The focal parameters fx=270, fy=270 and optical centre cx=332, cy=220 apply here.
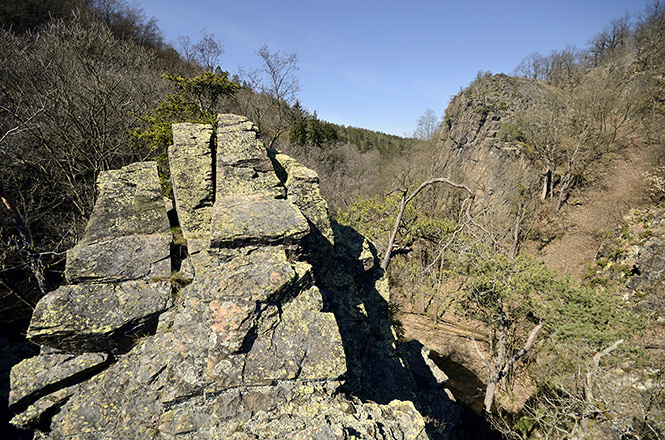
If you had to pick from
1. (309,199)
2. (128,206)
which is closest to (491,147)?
(309,199)

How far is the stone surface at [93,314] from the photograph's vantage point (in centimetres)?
393

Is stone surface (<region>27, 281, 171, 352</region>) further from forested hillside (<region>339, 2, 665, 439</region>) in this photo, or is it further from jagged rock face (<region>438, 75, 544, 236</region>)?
jagged rock face (<region>438, 75, 544, 236</region>)

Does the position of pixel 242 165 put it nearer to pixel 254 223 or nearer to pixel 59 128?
pixel 254 223

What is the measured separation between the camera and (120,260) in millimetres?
4770

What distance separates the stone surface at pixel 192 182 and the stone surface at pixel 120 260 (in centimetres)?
61

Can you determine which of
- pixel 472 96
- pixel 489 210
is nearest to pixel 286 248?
pixel 489 210

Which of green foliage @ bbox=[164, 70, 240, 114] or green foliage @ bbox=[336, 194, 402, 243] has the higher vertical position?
green foliage @ bbox=[164, 70, 240, 114]

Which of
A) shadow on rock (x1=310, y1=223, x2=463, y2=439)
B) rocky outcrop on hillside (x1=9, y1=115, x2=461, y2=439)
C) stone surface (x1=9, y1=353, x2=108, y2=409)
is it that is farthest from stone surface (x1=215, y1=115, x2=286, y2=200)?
stone surface (x1=9, y1=353, x2=108, y2=409)

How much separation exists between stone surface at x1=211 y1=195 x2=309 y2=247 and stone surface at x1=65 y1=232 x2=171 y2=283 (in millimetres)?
1470

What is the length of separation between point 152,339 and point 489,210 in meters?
22.1

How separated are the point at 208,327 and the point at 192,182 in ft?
11.5

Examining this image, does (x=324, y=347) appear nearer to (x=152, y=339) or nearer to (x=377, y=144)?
(x=152, y=339)

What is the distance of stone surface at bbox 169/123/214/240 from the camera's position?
5.59 meters

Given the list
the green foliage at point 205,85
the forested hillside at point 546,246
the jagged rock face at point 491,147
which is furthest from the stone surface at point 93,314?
the jagged rock face at point 491,147
